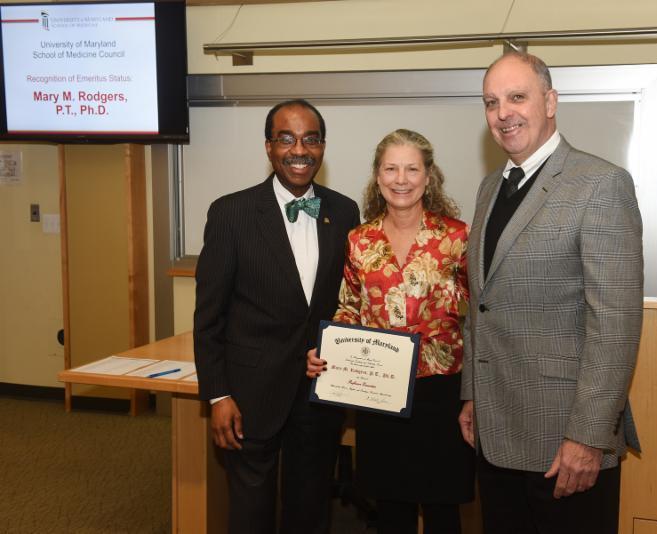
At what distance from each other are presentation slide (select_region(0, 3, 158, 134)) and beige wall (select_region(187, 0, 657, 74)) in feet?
1.34

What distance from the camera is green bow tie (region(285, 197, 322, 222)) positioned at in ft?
7.35

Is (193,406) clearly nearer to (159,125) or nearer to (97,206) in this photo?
(159,125)

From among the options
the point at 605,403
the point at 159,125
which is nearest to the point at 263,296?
the point at 605,403

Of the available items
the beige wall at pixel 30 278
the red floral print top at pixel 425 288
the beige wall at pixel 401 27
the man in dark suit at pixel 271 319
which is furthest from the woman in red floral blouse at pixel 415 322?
the beige wall at pixel 30 278

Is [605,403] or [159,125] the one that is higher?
[159,125]

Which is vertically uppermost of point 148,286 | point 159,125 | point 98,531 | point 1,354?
point 159,125

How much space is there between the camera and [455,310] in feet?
6.99

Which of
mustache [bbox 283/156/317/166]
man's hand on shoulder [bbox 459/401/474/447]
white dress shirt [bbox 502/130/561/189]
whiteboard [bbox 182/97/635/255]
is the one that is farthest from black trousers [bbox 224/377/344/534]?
whiteboard [bbox 182/97/635/255]

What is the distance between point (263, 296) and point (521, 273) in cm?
81

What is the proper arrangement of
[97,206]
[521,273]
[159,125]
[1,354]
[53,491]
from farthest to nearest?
1. [1,354]
2. [97,206]
3. [159,125]
4. [53,491]
5. [521,273]

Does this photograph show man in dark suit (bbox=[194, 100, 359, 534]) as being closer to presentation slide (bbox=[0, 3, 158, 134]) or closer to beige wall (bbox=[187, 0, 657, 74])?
beige wall (bbox=[187, 0, 657, 74])

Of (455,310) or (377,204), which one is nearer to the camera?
(455,310)

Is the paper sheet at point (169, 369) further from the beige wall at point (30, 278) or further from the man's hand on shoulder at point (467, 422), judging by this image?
the beige wall at point (30, 278)

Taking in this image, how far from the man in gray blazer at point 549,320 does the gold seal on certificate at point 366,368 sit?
22 cm
